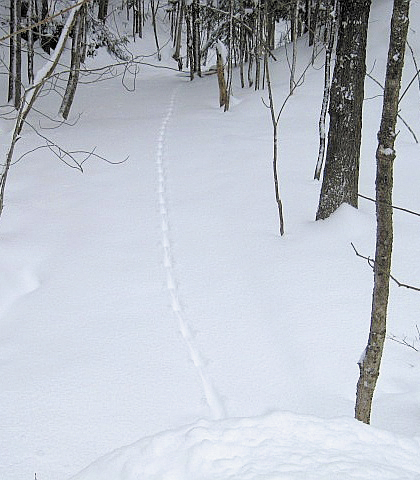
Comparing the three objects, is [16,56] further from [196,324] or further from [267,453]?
[267,453]

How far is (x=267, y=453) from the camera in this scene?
2.49m

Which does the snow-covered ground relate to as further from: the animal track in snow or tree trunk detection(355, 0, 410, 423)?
tree trunk detection(355, 0, 410, 423)

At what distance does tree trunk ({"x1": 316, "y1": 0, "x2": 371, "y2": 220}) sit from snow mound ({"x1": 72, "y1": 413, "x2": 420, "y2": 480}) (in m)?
4.69

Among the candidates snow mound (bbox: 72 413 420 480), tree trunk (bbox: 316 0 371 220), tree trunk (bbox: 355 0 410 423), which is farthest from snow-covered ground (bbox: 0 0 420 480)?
tree trunk (bbox: 355 0 410 423)

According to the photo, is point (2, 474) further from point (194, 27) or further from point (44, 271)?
point (194, 27)

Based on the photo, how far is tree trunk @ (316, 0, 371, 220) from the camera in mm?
6805

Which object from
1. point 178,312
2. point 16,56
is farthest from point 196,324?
point 16,56

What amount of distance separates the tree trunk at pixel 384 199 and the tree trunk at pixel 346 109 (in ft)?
11.6

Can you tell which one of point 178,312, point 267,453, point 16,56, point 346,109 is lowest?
point 178,312

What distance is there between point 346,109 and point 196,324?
132 inches

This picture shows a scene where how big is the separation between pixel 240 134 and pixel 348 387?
27.0 feet

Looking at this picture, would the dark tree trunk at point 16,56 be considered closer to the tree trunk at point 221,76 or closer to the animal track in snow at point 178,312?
the tree trunk at point 221,76

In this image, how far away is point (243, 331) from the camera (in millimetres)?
5078

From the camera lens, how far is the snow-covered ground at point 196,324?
105 inches
